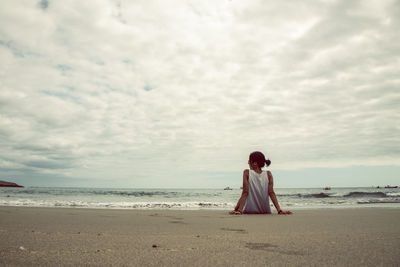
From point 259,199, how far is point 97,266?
4.21 metres

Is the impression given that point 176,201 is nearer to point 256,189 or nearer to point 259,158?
point 256,189

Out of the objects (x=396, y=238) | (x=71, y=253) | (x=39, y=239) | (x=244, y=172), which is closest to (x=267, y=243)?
(x=396, y=238)

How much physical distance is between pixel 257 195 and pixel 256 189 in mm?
131

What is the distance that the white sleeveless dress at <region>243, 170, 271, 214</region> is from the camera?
5.21m

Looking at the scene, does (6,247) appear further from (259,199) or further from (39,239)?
(259,199)

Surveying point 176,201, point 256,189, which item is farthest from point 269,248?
point 176,201

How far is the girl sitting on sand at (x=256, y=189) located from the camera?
5.21 meters

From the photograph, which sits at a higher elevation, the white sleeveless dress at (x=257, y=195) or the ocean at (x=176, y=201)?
the white sleeveless dress at (x=257, y=195)

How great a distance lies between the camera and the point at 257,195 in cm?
529

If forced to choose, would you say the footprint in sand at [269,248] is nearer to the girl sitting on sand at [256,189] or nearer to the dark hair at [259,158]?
the girl sitting on sand at [256,189]

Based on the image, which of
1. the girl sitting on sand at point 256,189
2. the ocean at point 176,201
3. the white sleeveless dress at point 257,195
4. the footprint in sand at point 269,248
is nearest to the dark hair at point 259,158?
the girl sitting on sand at point 256,189

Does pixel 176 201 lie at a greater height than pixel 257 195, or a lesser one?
lesser

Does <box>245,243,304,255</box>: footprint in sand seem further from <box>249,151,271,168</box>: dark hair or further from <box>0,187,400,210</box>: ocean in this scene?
<box>0,187,400,210</box>: ocean

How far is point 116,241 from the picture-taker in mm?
2256
